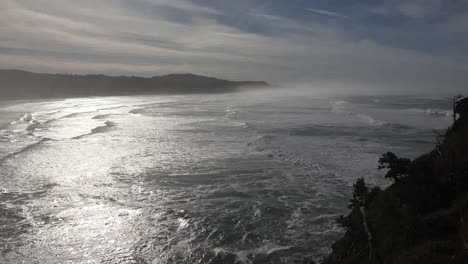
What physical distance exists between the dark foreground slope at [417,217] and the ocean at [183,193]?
7.64 feet

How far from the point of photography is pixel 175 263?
945 centimetres

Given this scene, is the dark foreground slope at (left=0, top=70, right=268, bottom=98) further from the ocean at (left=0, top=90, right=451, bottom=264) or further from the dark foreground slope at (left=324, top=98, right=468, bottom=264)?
the dark foreground slope at (left=324, top=98, right=468, bottom=264)

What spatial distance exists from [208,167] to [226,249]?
Result: 854 cm

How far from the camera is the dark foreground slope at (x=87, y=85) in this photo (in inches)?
4010

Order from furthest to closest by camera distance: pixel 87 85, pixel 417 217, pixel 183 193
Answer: pixel 87 85 < pixel 183 193 < pixel 417 217

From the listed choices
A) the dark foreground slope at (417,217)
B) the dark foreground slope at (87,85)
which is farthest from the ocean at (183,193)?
the dark foreground slope at (87,85)

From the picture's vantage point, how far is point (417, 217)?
693 cm

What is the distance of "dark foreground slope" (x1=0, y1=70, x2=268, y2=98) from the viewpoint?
334ft

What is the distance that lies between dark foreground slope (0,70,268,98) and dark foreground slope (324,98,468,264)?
309ft

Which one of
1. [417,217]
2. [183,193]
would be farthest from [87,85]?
[417,217]

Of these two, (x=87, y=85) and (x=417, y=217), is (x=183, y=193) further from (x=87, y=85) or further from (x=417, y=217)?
(x=87, y=85)

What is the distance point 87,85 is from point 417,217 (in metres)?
125

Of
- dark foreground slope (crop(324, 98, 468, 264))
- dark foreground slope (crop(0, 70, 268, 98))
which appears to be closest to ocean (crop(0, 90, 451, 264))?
dark foreground slope (crop(324, 98, 468, 264))

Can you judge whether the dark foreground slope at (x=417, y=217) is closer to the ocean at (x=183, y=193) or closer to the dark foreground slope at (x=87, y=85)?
the ocean at (x=183, y=193)
